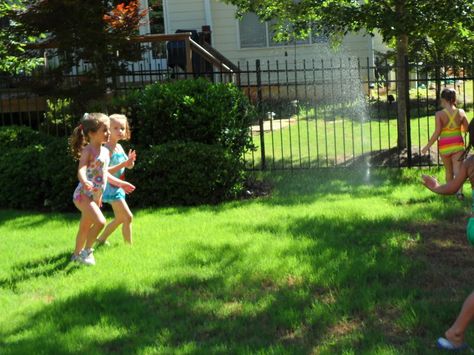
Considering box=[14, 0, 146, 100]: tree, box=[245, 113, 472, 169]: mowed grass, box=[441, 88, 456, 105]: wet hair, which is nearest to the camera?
box=[441, 88, 456, 105]: wet hair

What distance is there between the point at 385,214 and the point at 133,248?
2703 millimetres

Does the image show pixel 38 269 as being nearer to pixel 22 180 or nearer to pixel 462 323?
pixel 22 180

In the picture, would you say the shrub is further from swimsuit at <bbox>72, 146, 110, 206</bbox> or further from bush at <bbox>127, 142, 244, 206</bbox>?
swimsuit at <bbox>72, 146, 110, 206</bbox>

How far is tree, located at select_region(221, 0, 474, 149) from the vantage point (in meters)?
9.93

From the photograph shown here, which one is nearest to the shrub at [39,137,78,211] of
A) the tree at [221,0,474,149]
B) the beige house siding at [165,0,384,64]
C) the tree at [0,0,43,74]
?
the tree at [0,0,43,74]

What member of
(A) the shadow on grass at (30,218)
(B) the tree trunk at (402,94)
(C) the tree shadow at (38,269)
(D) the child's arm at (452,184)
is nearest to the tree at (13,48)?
(A) the shadow on grass at (30,218)

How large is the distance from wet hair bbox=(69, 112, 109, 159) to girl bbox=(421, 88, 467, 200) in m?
4.19

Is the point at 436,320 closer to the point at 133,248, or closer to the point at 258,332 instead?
the point at 258,332

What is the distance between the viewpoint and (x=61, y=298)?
5160mm

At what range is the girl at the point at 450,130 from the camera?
834 centimetres

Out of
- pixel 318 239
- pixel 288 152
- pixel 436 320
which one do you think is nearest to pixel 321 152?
pixel 288 152

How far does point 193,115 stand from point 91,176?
3036 mm

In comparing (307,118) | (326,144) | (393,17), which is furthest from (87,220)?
(307,118)

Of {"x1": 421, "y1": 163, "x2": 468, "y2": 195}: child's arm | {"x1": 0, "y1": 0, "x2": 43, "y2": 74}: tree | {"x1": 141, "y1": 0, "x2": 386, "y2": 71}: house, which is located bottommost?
{"x1": 421, "y1": 163, "x2": 468, "y2": 195}: child's arm
